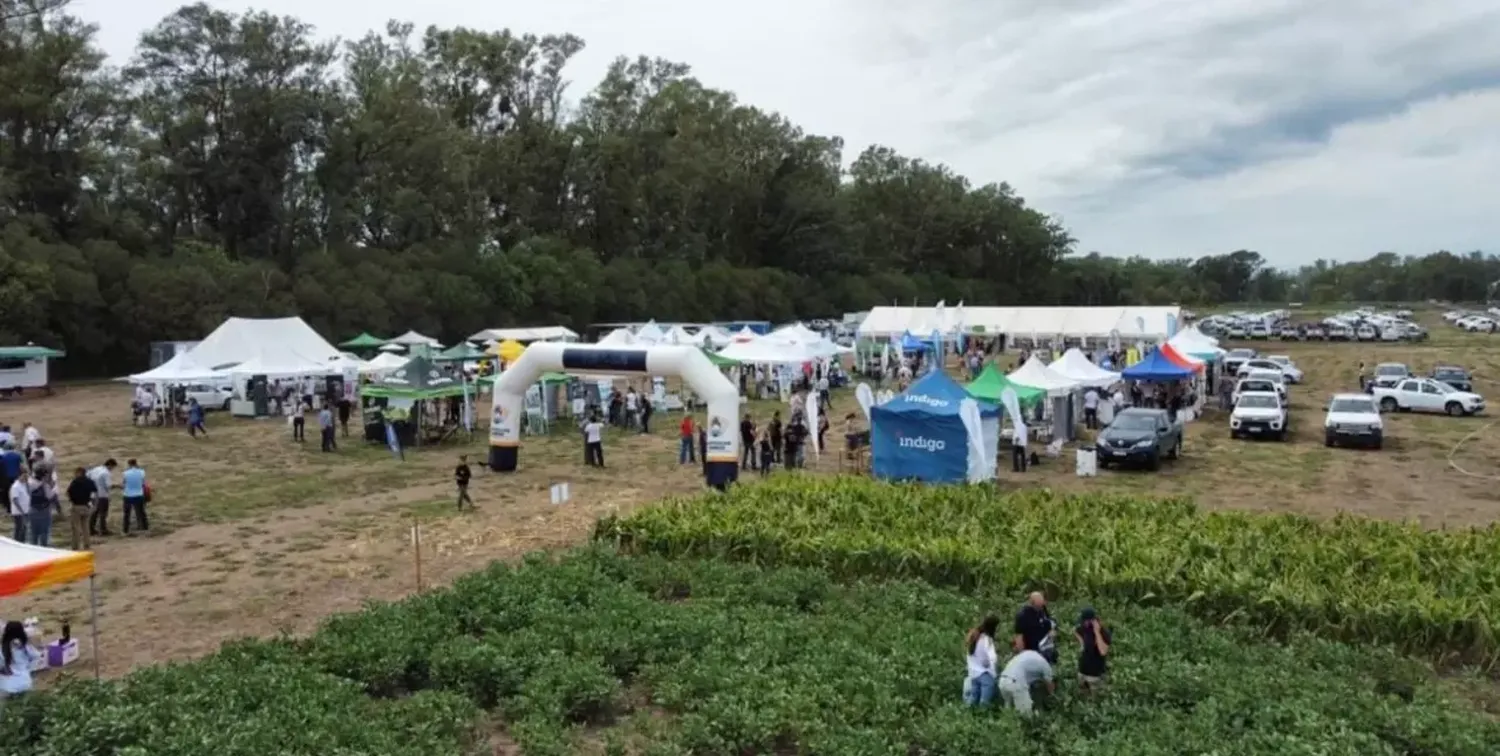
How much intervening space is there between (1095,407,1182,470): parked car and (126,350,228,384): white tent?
27.2m

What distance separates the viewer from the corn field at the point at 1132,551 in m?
11.5

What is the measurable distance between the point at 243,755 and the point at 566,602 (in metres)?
4.78

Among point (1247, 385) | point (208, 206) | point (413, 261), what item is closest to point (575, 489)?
point (1247, 385)

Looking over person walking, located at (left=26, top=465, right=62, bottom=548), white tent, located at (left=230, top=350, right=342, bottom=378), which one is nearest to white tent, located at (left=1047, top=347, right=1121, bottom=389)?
person walking, located at (left=26, top=465, right=62, bottom=548)

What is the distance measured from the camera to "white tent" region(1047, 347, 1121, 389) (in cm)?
2859

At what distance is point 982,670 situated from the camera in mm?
9297

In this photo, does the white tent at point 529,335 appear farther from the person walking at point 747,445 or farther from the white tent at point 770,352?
the person walking at point 747,445

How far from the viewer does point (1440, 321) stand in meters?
94.4

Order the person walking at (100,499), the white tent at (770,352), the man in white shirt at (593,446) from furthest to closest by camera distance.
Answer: the white tent at (770,352) < the man in white shirt at (593,446) < the person walking at (100,499)

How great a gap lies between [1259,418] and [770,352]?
53.3 ft

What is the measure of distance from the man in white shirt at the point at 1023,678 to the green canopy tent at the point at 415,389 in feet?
68.4

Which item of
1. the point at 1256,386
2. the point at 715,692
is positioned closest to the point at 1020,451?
the point at 1256,386

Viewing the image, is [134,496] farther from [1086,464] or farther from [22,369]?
[22,369]

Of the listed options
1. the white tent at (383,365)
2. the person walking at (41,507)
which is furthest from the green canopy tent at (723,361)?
the person walking at (41,507)
